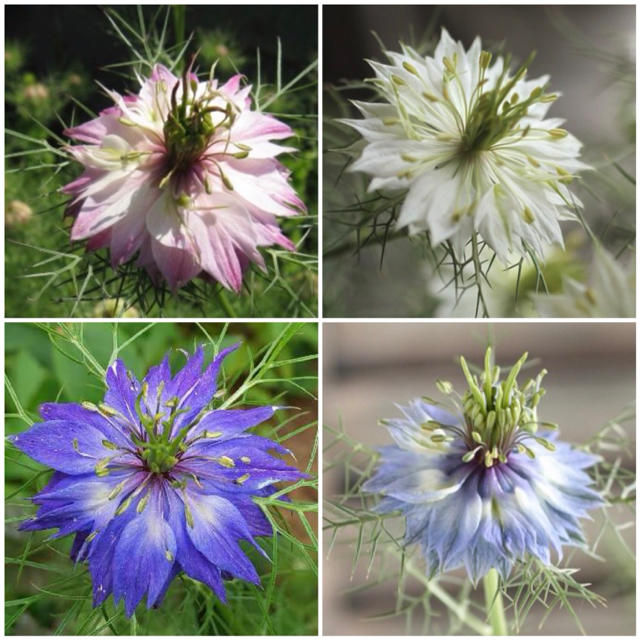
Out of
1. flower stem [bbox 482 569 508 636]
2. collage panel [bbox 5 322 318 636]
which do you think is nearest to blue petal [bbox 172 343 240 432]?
collage panel [bbox 5 322 318 636]

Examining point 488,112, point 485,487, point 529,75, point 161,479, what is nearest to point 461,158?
point 488,112

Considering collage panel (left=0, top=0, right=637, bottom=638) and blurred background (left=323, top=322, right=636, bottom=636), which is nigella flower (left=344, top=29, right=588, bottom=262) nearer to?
collage panel (left=0, top=0, right=637, bottom=638)

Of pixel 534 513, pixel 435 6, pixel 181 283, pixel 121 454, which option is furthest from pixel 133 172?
pixel 534 513

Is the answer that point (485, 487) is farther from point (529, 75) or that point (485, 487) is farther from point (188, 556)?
point (529, 75)

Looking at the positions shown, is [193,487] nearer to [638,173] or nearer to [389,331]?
[389,331]

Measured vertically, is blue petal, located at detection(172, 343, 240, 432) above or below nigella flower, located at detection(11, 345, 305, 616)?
above

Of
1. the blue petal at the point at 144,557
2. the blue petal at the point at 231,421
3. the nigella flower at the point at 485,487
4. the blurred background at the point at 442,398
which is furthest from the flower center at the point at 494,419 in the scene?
the blue petal at the point at 144,557
